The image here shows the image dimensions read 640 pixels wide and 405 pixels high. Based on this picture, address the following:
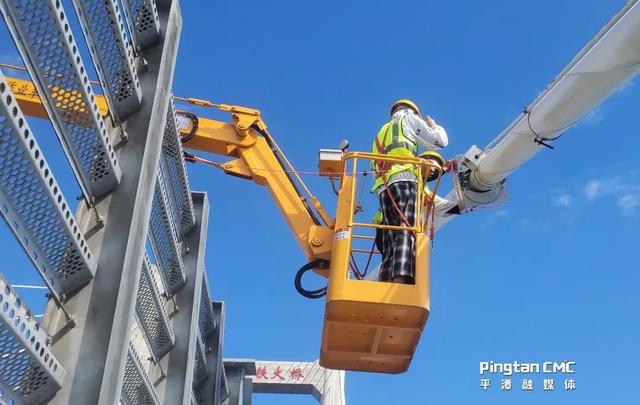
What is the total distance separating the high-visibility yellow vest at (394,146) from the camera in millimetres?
8297

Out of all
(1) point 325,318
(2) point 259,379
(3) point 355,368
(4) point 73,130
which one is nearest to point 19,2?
(4) point 73,130

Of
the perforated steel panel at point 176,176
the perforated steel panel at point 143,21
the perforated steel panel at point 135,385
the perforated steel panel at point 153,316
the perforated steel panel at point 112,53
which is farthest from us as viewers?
the perforated steel panel at point 176,176

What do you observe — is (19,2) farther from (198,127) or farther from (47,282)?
(198,127)

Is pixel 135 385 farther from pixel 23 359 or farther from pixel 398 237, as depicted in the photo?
pixel 398 237

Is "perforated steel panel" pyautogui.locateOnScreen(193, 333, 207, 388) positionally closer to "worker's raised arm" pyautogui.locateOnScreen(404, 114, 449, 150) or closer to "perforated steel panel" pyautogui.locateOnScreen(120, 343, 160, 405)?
"perforated steel panel" pyautogui.locateOnScreen(120, 343, 160, 405)

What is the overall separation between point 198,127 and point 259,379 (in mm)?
11261

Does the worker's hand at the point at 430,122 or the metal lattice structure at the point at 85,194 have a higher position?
the worker's hand at the point at 430,122

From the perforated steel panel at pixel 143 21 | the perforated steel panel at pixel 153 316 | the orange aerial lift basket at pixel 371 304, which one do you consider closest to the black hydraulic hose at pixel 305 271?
the orange aerial lift basket at pixel 371 304

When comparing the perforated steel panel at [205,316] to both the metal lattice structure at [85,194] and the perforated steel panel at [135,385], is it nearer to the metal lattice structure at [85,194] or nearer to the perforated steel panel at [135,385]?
the perforated steel panel at [135,385]

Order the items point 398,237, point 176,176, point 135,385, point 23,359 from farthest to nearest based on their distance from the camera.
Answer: point 398,237, point 176,176, point 135,385, point 23,359

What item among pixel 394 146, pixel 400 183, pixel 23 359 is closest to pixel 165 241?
pixel 23 359

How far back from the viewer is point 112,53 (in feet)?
14.8

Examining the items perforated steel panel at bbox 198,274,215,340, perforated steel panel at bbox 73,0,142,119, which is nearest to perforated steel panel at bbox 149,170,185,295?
perforated steel panel at bbox 73,0,142,119

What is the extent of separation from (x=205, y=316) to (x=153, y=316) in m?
2.77
